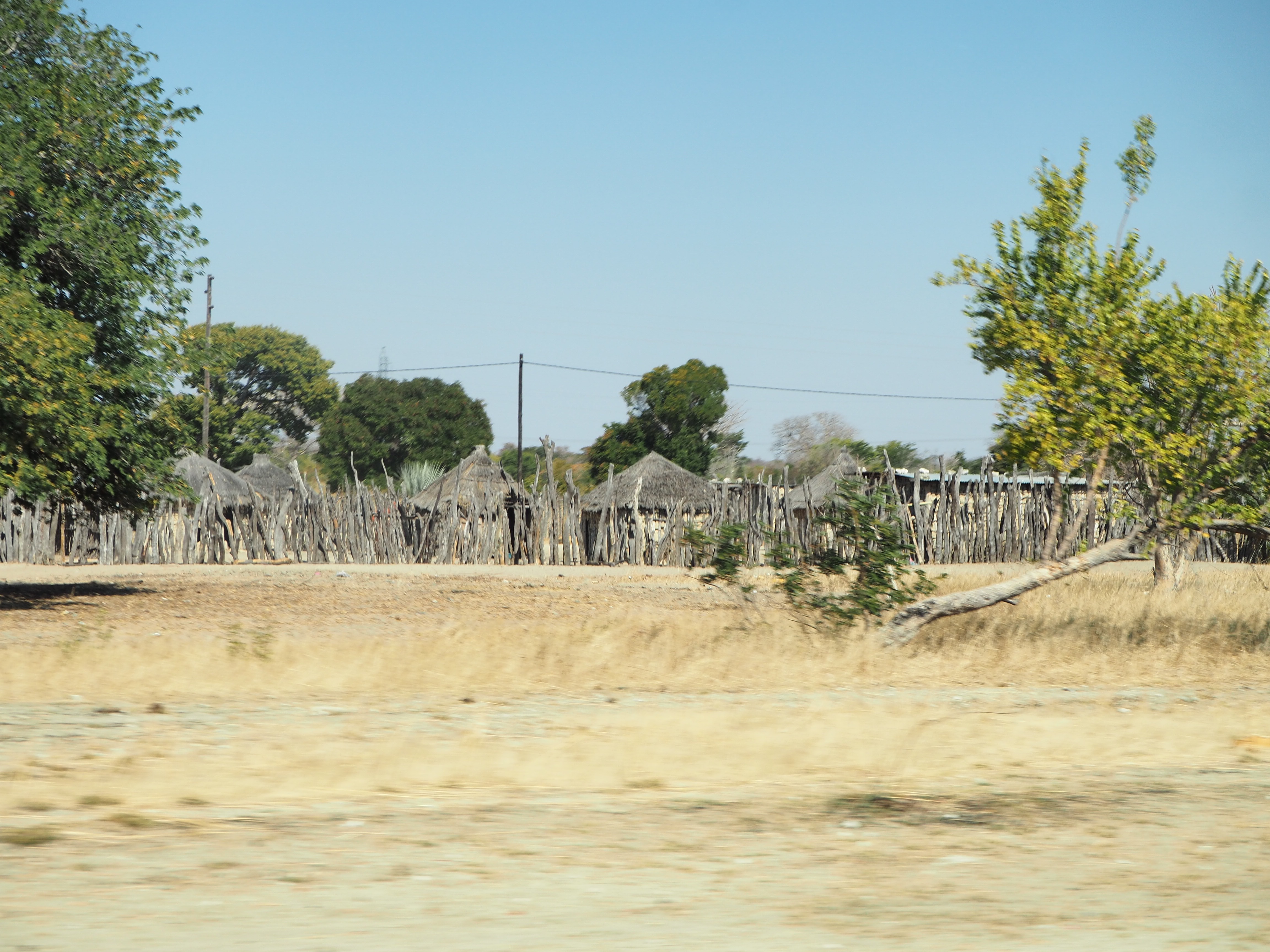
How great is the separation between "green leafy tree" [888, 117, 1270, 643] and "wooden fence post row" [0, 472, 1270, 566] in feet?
54.9

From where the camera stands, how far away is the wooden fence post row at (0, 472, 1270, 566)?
29.0 meters

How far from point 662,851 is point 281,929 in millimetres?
1468

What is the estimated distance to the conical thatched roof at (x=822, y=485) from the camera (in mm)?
34000

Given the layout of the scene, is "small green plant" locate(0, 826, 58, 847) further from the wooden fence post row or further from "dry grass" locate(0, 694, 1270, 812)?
the wooden fence post row

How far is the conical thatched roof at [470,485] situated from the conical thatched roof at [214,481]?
465cm

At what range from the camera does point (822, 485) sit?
119 ft

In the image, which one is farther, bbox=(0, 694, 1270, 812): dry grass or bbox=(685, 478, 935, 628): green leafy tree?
bbox=(685, 478, 935, 628): green leafy tree

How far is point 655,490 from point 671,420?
2421 cm

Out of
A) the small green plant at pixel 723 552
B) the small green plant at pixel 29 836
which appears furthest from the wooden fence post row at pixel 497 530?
the small green plant at pixel 29 836

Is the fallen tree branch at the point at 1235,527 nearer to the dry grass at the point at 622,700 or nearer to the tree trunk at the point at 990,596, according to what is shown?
the tree trunk at the point at 990,596

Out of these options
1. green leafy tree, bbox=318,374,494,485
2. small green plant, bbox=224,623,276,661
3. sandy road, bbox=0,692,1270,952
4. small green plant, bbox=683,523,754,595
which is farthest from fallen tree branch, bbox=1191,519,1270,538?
green leafy tree, bbox=318,374,494,485

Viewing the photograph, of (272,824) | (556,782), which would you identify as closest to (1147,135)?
(556,782)

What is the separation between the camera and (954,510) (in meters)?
29.6

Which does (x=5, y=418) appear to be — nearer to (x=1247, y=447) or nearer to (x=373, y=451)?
(x=1247, y=447)
